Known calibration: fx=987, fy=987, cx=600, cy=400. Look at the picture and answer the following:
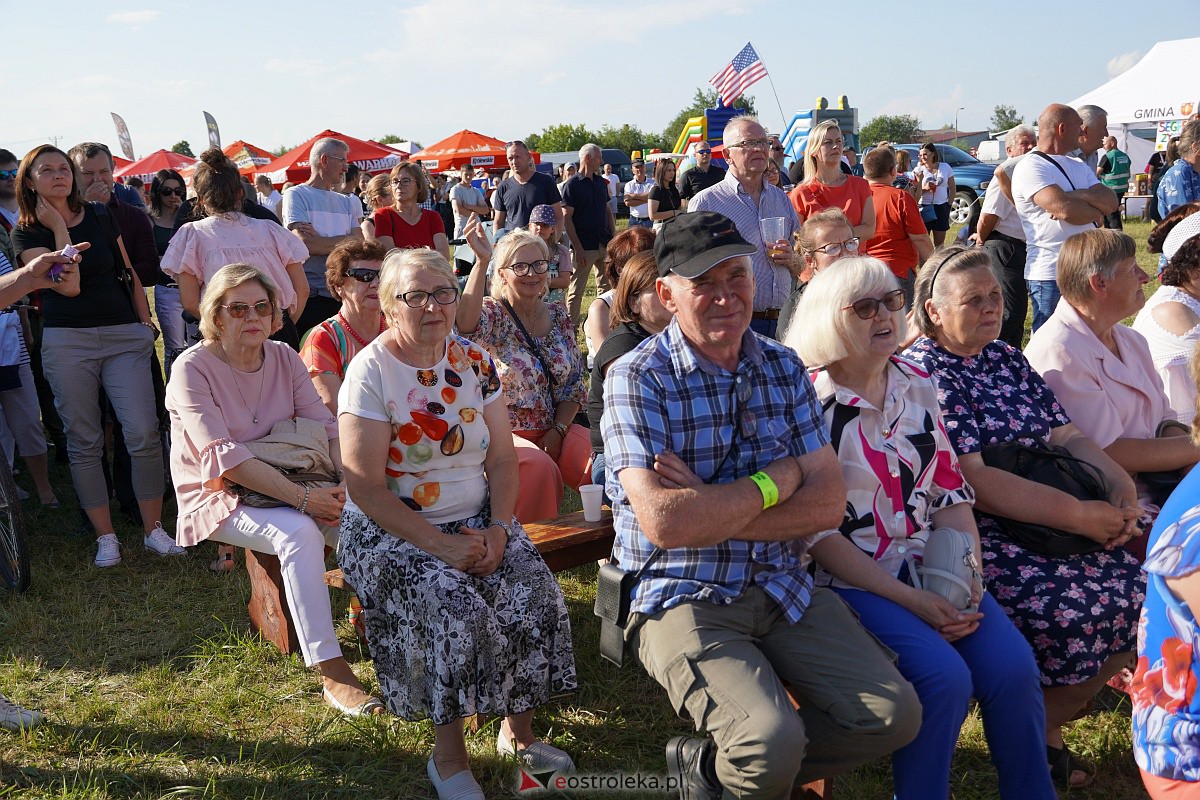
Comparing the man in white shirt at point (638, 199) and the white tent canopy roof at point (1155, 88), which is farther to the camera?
the white tent canopy roof at point (1155, 88)

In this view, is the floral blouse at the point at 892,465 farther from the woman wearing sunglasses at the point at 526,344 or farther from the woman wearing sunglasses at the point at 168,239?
the woman wearing sunglasses at the point at 168,239

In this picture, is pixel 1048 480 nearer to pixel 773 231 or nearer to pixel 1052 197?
pixel 773 231

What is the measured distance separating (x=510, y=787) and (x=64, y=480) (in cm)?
467

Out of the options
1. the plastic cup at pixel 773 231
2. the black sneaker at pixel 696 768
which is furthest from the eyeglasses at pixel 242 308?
the plastic cup at pixel 773 231

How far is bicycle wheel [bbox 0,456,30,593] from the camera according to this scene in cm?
426

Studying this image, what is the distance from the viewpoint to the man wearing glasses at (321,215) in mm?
6449

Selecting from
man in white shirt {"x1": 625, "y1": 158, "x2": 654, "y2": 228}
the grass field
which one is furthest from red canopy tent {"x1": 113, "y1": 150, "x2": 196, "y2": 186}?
the grass field

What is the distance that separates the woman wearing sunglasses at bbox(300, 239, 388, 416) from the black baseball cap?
2059mm

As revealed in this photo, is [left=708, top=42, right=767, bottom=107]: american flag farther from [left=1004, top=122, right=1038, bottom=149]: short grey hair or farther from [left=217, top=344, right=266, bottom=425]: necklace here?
[left=217, top=344, right=266, bottom=425]: necklace

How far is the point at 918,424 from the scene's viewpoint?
284 centimetres

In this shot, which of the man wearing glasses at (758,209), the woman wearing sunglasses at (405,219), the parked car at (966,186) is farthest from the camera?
the parked car at (966,186)

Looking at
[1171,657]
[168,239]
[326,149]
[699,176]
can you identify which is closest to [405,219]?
[326,149]

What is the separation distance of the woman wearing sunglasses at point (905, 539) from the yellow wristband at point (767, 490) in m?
0.34

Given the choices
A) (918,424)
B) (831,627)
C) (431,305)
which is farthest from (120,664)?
(918,424)
